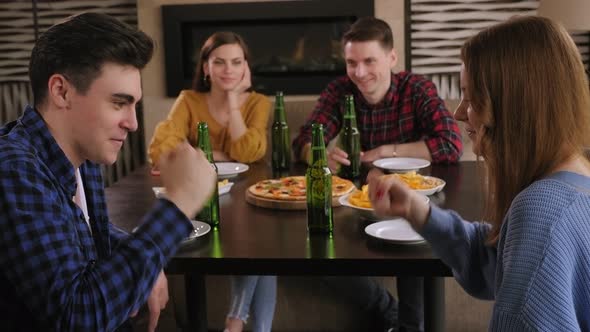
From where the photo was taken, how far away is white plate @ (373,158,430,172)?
8.37ft

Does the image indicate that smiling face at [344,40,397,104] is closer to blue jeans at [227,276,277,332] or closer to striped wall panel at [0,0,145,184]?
blue jeans at [227,276,277,332]

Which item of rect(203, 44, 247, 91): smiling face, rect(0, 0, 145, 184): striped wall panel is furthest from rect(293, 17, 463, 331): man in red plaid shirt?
rect(0, 0, 145, 184): striped wall panel

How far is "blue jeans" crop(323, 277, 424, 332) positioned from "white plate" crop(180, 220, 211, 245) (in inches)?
37.6

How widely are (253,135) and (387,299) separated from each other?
0.80 meters

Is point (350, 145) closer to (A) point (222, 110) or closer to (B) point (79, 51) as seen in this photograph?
(A) point (222, 110)

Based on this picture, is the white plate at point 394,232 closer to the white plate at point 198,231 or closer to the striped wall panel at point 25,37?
the white plate at point 198,231

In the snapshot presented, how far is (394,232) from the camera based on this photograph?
1822mm

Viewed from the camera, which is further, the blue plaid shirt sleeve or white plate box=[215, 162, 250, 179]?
white plate box=[215, 162, 250, 179]

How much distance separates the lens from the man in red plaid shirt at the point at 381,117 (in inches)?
109

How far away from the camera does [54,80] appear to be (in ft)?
4.47

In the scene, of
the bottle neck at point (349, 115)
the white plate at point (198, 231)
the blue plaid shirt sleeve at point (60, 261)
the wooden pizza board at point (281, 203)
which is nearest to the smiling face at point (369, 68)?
the bottle neck at point (349, 115)

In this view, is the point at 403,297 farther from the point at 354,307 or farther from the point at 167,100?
the point at 167,100

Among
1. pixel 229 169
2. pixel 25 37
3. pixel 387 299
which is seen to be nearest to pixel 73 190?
pixel 229 169

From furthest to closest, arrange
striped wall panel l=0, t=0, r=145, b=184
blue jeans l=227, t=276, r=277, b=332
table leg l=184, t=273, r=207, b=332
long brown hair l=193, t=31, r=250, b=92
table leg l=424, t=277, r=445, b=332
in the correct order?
1. striped wall panel l=0, t=0, r=145, b=184
2. long brown hair l=193, t=31, r=250, b=92
3. blue jeans l=227, t=276, r=277, b=332
4. table leg l=184, t=273, r=207, b=332
5. table leg l=424, t=277, r=445, b=332
